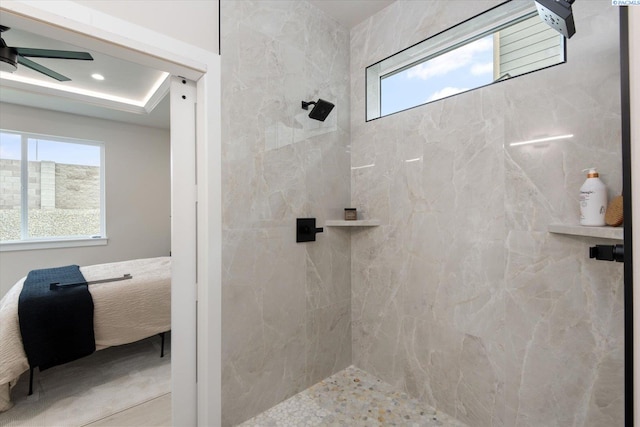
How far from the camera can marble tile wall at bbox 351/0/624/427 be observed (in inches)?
48.4

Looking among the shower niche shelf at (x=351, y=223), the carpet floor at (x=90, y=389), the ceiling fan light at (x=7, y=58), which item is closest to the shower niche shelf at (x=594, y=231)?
the shower niche shelf at (x=351, y=223)

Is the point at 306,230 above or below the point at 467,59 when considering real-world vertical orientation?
below

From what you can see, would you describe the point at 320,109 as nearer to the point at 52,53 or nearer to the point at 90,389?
the point at 52,53

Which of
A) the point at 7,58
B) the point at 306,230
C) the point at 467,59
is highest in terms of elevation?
the point at 7,58

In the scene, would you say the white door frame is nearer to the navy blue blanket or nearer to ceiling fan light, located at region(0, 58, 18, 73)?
the navy blue blanket

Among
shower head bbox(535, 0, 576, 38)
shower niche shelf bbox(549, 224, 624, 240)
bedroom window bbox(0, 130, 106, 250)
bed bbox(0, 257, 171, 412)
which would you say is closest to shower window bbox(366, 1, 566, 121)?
shower head bbox(535, 0, 576, 38)

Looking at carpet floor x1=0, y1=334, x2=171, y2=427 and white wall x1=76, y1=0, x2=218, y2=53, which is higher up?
white wall x1=76, y1=0, x2=218, y2=53

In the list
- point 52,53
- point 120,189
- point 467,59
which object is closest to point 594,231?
point 467,59

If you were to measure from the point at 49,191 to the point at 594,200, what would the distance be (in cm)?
570

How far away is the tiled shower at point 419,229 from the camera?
126 cm

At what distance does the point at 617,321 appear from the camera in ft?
3.88

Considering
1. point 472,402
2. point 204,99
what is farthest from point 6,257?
point 472,402

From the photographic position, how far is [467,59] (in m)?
1.70

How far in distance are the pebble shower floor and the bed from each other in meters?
1.39
